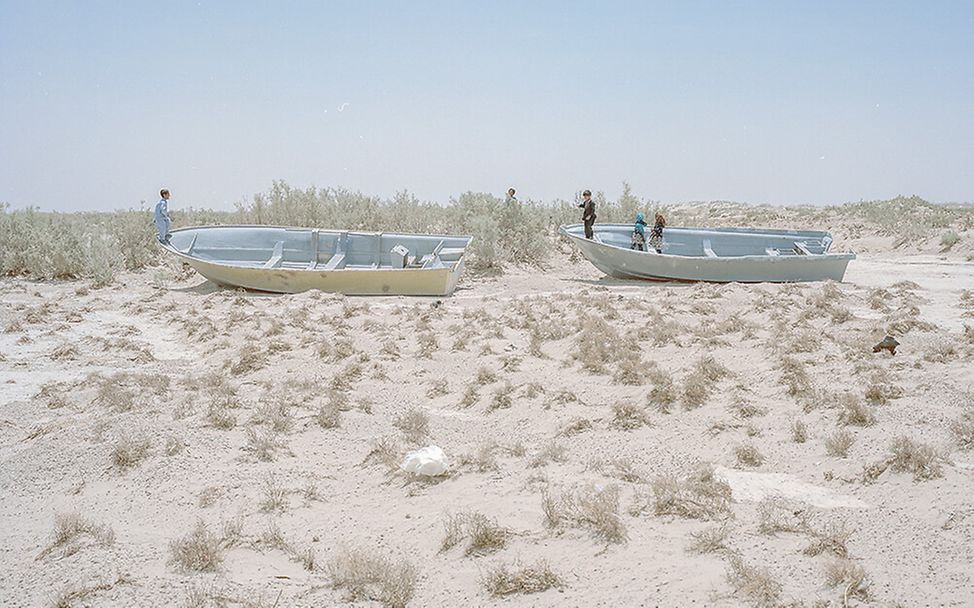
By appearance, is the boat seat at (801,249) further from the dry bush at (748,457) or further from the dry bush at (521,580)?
the dry bush at (521,580)

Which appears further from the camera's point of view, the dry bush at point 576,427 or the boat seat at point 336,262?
the boat seat at point 336,262

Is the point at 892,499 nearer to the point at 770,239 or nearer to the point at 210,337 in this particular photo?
the point at 210,337

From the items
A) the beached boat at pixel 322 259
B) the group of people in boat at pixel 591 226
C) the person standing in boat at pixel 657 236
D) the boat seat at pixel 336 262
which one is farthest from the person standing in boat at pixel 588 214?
the boat seat at pixel 336 262

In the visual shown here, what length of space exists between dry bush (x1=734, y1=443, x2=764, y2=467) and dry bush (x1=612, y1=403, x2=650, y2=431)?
95 cm

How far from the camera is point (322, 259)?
15.5 m

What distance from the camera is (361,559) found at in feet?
13.2

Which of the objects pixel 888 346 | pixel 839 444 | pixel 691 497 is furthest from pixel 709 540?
pixel 888 346

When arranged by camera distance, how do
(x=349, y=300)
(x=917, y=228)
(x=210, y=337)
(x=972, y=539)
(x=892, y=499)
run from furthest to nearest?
(x=917, y=228)
(x=349, y=300)
(x=210, y=337)
(x=892, y=499)
(x=972, y=539)

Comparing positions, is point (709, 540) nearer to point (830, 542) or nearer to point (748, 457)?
point (830, 542)

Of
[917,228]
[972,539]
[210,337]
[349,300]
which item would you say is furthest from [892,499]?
[917,228]

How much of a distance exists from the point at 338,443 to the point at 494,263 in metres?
10.8

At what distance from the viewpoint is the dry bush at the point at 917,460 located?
4777mm

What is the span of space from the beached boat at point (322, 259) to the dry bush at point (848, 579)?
9.67 m

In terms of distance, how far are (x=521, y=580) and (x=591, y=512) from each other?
0.75 metres
